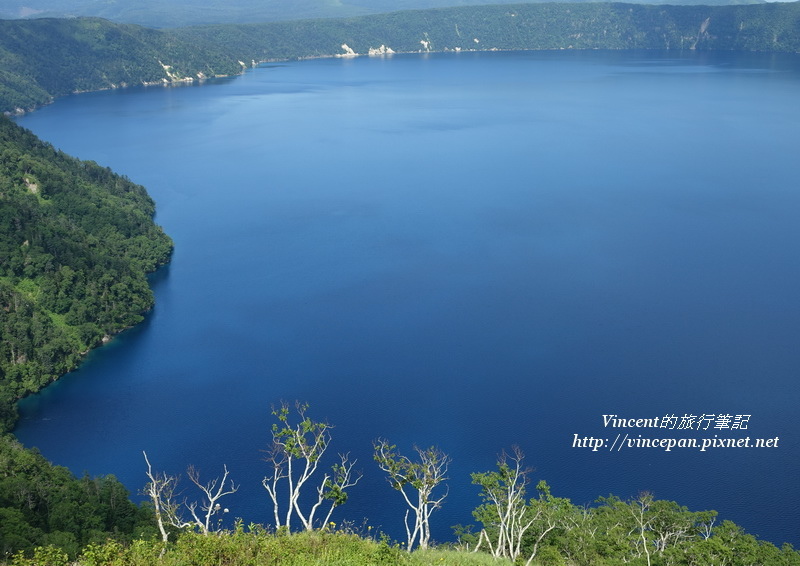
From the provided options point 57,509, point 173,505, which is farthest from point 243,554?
point 57,509

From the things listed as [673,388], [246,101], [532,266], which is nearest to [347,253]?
[532,266]

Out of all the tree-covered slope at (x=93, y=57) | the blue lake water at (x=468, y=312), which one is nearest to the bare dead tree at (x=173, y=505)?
the blue lake water at (x=468, y=312)

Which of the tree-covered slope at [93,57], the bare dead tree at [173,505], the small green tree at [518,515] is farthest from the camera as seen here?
the tree-covered slope at [93,57]

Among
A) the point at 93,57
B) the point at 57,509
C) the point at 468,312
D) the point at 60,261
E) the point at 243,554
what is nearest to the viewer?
the point at 243,554

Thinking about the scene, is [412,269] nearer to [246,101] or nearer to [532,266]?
[532,266]

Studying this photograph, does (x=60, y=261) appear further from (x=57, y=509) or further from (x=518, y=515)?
(x=518, y=515)

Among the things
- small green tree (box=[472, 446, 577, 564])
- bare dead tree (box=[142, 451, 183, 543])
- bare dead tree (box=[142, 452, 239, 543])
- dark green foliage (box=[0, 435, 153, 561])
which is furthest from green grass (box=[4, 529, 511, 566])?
dark green foliage (box=[0, 435, 153, 561])

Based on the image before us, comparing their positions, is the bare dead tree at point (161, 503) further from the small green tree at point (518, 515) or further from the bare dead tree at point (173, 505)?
the small green tree at point (518, 515)
